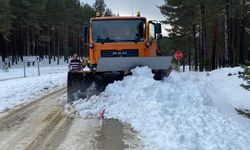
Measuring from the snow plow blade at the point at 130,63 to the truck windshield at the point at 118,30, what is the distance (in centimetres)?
150

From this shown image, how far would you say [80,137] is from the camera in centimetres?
905

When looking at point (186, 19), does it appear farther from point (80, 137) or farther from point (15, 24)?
point (80, 137)

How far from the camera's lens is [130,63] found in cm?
1452

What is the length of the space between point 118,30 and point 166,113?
6454 millimetres

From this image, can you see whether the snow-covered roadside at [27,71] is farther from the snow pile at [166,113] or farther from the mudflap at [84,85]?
the snow pile at [166,113]

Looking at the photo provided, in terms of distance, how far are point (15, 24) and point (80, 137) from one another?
196ft

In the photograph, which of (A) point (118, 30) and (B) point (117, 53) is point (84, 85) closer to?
(B) point (117, 53)

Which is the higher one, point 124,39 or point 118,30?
point 118,30

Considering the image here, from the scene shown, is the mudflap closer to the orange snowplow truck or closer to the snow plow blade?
the snow plow blade

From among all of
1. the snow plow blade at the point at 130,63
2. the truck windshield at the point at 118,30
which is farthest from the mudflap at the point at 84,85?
the truck windshield at the point at 118,30

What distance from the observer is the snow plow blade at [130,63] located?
556 inches

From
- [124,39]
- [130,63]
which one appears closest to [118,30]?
[124,39]

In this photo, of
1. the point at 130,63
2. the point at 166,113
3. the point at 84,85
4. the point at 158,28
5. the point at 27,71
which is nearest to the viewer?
the point at 166,113

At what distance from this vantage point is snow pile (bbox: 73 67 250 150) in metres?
7.99
